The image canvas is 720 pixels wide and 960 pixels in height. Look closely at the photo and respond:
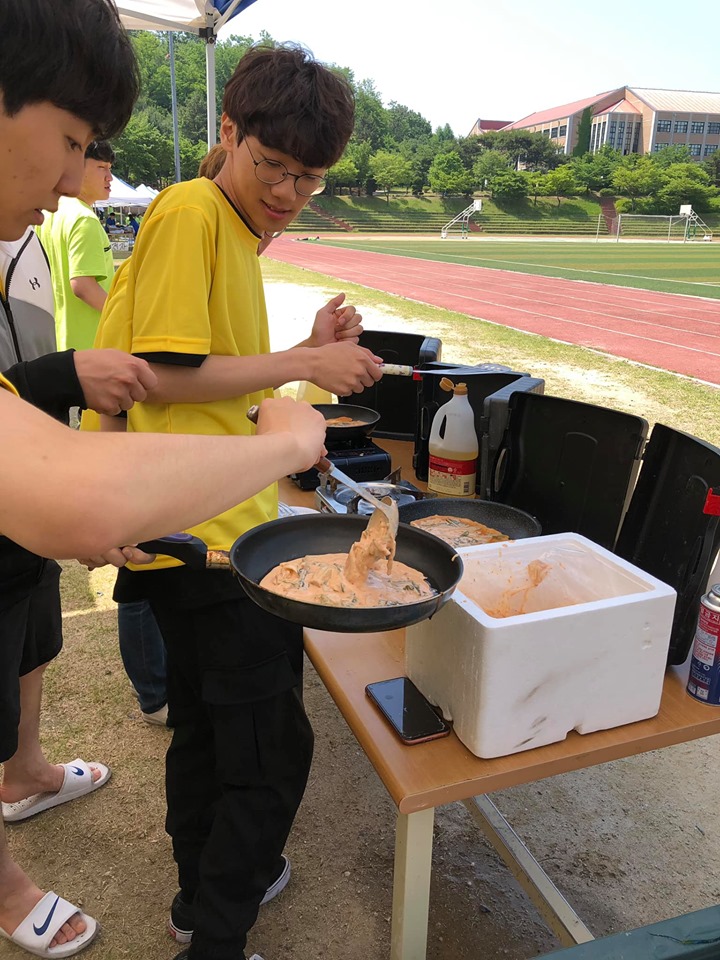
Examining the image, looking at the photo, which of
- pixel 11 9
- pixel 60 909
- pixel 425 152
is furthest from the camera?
pixel 425 152

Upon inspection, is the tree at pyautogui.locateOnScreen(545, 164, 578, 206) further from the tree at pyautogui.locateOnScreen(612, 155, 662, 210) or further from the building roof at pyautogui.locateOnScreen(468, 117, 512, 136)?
the building roof at pyautogui.locateOnScreen(468, 117, 512, 136)

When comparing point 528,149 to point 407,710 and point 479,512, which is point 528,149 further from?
point 407,710

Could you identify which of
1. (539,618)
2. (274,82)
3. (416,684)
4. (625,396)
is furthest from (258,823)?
(625,396)

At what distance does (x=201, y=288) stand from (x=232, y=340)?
0.17 metres

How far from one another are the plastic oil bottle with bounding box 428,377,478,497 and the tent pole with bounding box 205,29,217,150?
16.2ft

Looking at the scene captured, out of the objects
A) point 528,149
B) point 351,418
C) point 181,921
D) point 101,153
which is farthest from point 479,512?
point 528,149

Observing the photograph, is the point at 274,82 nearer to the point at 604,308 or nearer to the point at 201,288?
the point at 201,288

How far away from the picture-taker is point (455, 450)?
7.84 feet

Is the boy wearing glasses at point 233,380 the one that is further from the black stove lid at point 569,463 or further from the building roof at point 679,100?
the building roof at point 679,100

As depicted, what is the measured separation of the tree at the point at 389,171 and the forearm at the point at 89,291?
7056 centimetres

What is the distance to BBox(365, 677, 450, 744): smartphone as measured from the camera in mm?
1326

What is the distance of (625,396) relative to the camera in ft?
27.4

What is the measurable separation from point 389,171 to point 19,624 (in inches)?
2998

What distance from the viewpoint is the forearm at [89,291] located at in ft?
13.0
